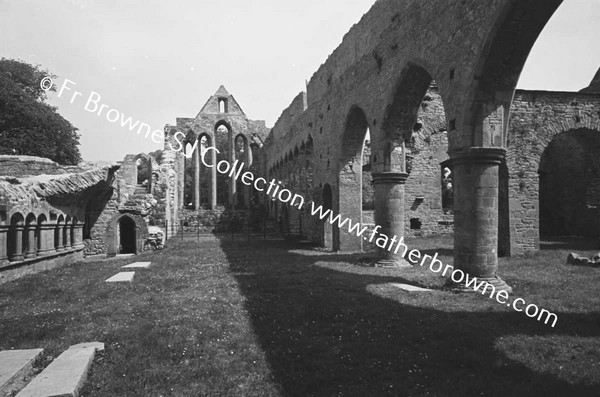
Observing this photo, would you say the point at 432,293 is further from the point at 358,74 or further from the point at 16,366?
the point at 358,74

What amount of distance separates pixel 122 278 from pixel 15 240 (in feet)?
9.30

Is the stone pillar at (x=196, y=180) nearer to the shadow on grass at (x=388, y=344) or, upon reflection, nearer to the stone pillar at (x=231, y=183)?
the stone pillar at (x=231, y=183)

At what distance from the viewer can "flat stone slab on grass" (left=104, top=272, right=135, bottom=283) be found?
8.46 metres

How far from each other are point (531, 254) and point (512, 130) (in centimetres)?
381

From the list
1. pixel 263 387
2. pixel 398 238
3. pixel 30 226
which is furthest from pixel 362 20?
pixel 263 387

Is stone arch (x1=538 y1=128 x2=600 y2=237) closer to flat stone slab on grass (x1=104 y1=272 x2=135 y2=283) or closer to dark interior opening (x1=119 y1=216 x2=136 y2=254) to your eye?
flat stone slab on grass (x1=104 y1=272 x2=135 y2=283)

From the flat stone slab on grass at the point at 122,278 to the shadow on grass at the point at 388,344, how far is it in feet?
9.02

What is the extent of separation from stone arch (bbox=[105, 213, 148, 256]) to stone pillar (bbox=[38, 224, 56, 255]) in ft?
8.48

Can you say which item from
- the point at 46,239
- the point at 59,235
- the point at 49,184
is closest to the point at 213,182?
the point at 59,235

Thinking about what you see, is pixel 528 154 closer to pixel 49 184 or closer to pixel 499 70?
pixel 499 70

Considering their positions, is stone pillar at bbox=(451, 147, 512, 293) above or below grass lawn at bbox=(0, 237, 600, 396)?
above

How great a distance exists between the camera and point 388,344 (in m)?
Result: 4.59

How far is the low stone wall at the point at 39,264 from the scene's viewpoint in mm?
8641

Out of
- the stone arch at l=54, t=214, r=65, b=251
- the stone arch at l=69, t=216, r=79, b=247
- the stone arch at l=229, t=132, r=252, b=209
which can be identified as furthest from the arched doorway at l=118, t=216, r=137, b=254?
the stone arch at l=229, t=132, r=252, b=209
